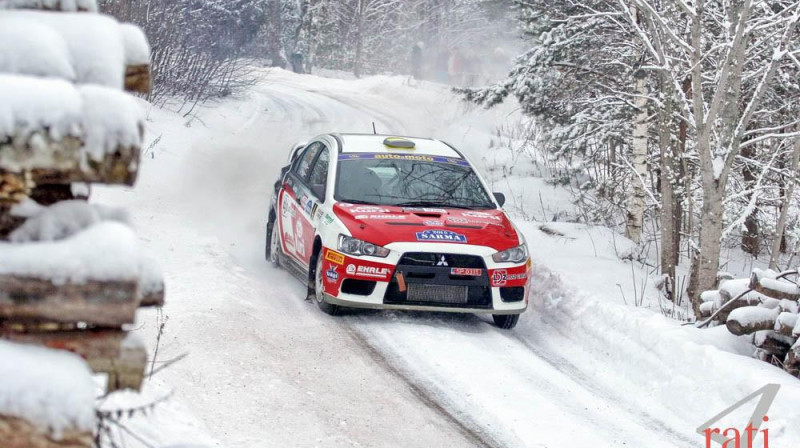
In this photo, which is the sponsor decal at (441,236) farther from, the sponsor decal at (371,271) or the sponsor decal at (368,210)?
the sponsor decal at (368,210)

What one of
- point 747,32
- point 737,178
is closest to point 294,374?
point 747,32

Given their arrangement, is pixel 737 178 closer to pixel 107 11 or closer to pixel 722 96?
pixel 722 96

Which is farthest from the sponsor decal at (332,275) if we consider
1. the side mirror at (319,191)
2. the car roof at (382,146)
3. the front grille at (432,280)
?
the car roof at (382,146)

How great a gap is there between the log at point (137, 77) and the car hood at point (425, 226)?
5.68m

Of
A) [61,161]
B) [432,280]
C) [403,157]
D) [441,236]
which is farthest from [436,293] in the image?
[61,161]

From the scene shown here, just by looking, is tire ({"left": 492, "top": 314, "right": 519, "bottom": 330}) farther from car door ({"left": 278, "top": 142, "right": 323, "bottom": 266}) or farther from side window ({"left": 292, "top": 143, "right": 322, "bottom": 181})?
side window ({"left": 292, "top": 143, "right": 322, "bottom": 181})

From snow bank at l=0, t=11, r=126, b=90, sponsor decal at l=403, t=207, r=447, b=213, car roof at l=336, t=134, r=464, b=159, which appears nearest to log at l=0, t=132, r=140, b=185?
snow bank at l=0, t=11, r=126, b=90

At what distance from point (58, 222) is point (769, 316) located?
6.35 metres

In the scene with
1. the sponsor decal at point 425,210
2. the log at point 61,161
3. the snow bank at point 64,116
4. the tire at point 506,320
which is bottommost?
the tire at point 506,320

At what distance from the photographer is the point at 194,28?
27.0 meters

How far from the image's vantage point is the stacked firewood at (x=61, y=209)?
265 cm

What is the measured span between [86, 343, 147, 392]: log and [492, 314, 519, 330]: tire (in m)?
6.49

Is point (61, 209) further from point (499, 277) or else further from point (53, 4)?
point (499, 277)

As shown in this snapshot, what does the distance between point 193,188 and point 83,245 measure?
13798 mm
